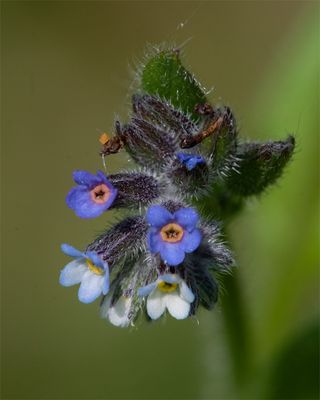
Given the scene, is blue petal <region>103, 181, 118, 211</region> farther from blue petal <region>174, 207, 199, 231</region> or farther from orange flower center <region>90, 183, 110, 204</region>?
blue petal <region>174, 207, 199, 231</region>

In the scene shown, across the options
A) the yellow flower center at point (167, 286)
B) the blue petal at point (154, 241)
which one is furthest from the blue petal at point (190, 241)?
the yellow flower center at point (167, 286)

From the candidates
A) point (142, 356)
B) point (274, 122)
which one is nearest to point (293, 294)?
point (274, 122)

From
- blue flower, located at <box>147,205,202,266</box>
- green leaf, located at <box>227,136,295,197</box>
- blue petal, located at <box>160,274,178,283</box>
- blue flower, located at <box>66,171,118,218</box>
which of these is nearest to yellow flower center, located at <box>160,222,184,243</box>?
blue flower, located at <box>147,205,202,266</box>

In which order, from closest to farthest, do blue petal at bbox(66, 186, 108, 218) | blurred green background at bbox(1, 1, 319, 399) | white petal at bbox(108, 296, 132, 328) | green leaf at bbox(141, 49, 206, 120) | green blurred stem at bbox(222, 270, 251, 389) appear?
1. blue petal at bbox(66, 186, 108, 218)
2. white petal at bbox(108, 296, 132, 328)
3. green leaf at bbox(141, 49, 206, 120)
4. green blurred stem at bbox(222, 270, 251, 389)
5. blurred green background at bbox(1, 1, 319, 399)

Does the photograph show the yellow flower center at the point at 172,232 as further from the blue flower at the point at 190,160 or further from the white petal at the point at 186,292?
the blue flower at the point at 190,160

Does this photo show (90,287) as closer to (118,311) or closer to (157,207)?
(118,311)

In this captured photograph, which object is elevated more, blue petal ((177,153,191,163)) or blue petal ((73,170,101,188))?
blue petal ((177,153,191,163))
